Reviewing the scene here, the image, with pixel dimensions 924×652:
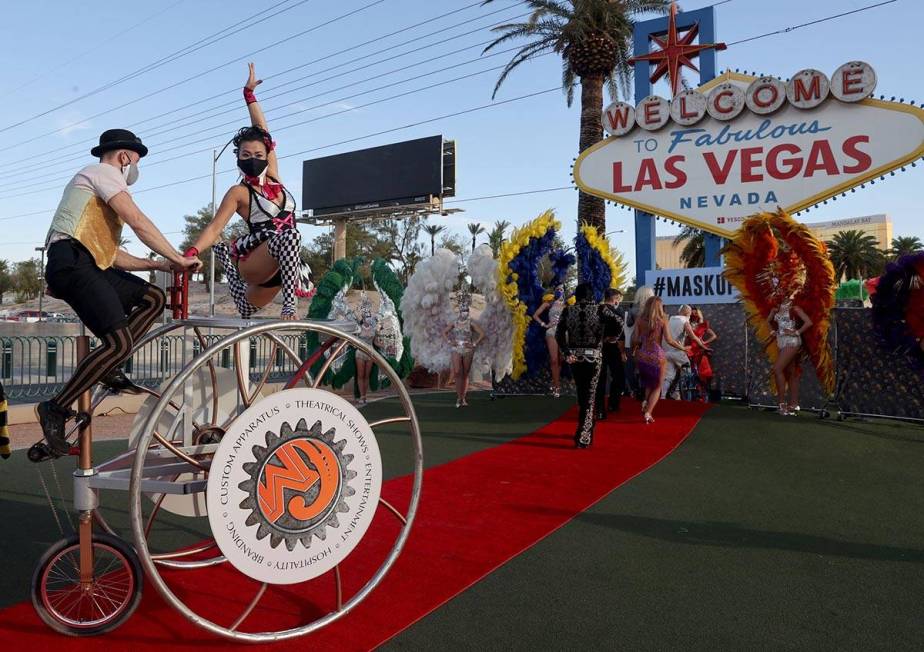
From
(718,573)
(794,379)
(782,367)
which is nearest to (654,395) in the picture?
(782,367)

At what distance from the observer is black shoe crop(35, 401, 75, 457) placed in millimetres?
3006

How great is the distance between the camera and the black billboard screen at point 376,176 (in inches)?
1773

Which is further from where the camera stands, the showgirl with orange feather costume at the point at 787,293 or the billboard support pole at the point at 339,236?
the billboard support pole at the point at 339,236

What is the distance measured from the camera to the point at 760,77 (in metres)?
14.0

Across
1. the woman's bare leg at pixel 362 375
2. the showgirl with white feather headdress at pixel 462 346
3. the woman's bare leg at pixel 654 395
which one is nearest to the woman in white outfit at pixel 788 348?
the woman's bare leg at pixel 654 395

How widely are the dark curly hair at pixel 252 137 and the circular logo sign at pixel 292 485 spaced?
1.44 metres

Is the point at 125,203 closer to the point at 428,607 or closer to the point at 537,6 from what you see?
the point at 428,607

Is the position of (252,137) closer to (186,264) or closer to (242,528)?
(186,264)

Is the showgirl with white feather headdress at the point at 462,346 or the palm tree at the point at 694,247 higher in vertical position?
the palm tree at the point at 694,247

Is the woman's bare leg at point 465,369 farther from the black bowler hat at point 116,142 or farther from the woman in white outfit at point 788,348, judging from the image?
the black bowler hat at point 116,142

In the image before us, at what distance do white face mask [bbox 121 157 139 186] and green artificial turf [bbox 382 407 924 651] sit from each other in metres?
2.38

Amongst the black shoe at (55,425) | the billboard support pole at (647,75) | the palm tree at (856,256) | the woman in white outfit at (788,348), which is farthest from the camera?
the palm tree at (856,256)

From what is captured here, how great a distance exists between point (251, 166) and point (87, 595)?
208 cm

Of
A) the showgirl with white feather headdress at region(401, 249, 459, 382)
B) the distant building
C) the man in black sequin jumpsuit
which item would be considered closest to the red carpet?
the man in black sequin jumpsuit
